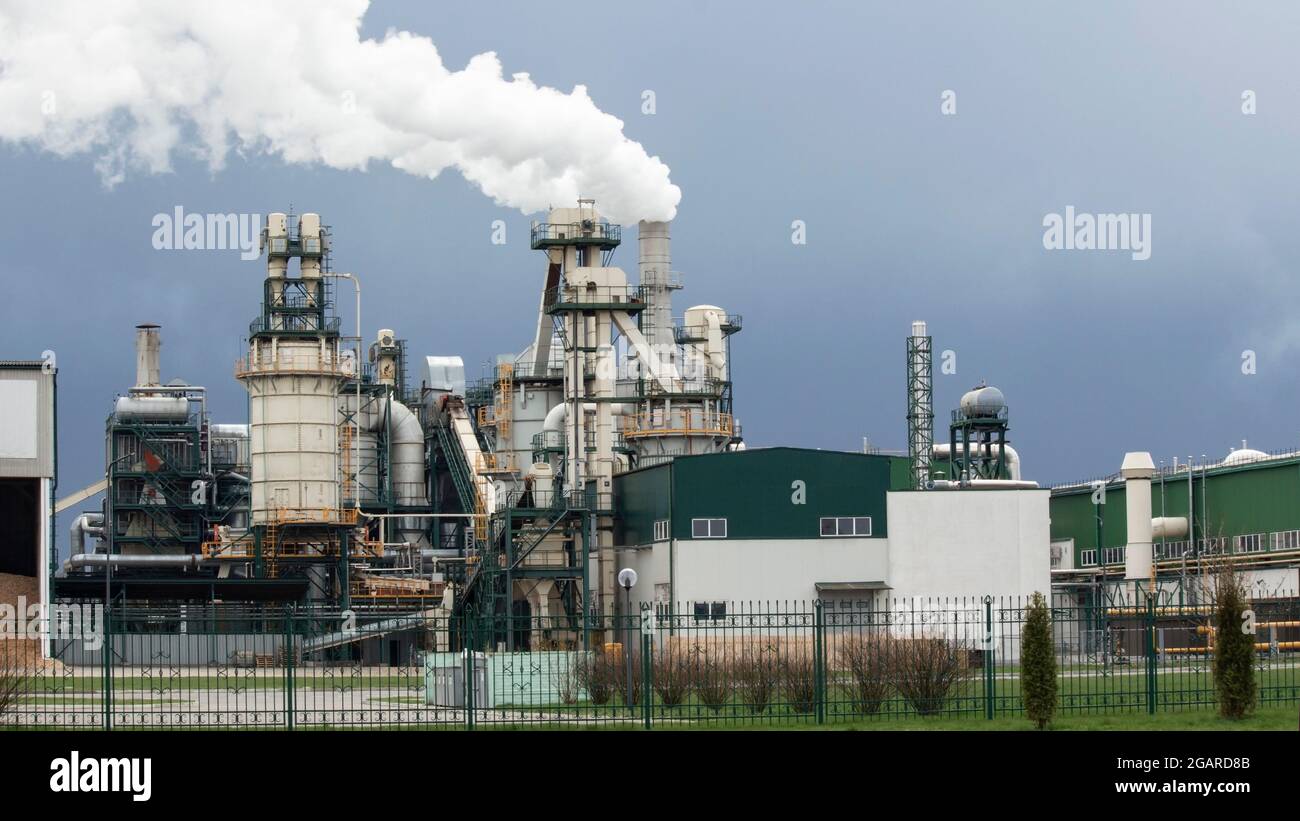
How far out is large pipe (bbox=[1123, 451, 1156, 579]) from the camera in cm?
6988

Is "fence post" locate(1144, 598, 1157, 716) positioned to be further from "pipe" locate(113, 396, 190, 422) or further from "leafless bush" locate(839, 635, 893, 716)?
"pipe" locate(113, 396, 190, 422)

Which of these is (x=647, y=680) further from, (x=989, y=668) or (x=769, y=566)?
(x=769, y=566)

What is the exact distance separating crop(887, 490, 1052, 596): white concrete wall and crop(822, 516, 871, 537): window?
2.90ft

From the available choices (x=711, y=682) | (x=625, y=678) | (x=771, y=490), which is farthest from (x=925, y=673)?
(x=771, y=490)

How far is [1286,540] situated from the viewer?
6962cm

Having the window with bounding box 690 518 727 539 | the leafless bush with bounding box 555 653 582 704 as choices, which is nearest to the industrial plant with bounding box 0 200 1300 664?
the window with bounding box 690 518 727 539

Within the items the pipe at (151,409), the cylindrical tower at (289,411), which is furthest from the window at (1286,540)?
the pipe at (151,409)
